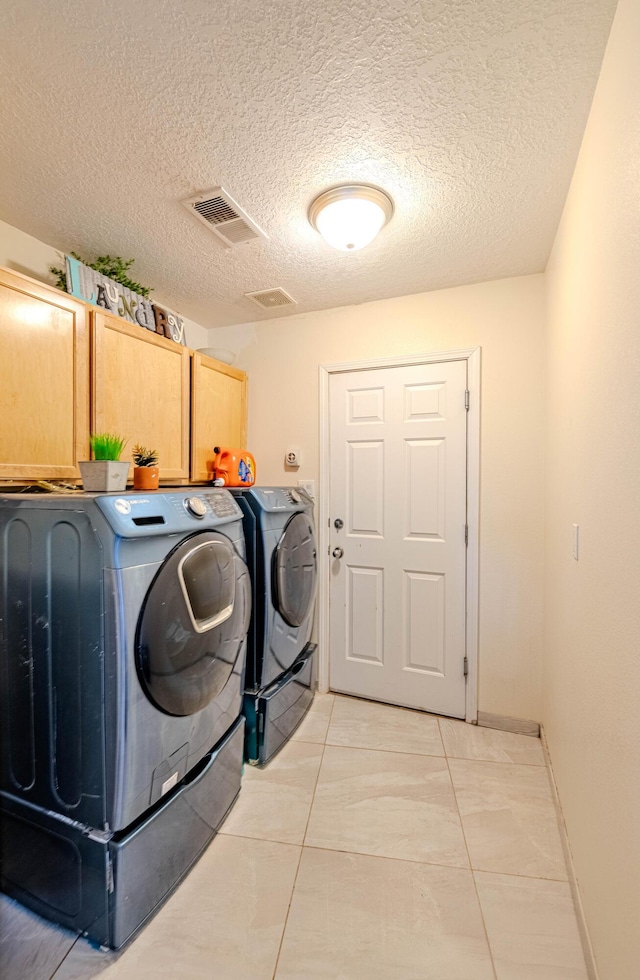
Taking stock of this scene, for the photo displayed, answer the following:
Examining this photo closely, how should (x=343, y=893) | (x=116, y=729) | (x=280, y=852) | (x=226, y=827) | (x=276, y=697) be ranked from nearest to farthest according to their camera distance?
1. (x=116, y=729)
2. (x=343, y=893)
3. (x=280, y=852)
4. (x=226, y=827)
5. (x=276, y=697)

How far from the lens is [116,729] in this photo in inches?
39.7

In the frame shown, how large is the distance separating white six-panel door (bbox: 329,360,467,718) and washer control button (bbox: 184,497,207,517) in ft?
4.03

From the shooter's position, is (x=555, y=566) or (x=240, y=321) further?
(x=240, y=321)

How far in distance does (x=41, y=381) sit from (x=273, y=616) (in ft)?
4.43

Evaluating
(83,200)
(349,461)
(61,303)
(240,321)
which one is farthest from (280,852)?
(240,321)

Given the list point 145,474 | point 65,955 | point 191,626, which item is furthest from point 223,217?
point 65,955

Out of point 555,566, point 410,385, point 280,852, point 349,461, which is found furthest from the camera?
point 349,461

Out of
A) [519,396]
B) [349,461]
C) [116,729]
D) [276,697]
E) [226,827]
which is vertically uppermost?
[519,396]

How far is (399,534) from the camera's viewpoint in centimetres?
230

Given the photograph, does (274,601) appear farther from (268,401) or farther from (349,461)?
(268,401)

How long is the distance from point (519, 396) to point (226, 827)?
235cm

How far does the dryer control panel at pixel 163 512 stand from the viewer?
3.36ft

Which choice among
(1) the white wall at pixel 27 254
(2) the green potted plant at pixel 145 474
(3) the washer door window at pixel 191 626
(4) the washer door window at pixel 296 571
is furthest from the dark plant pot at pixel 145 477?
(1) the white wall at pixel 27 254

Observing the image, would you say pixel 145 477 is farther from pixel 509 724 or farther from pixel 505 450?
pixel 509 724
